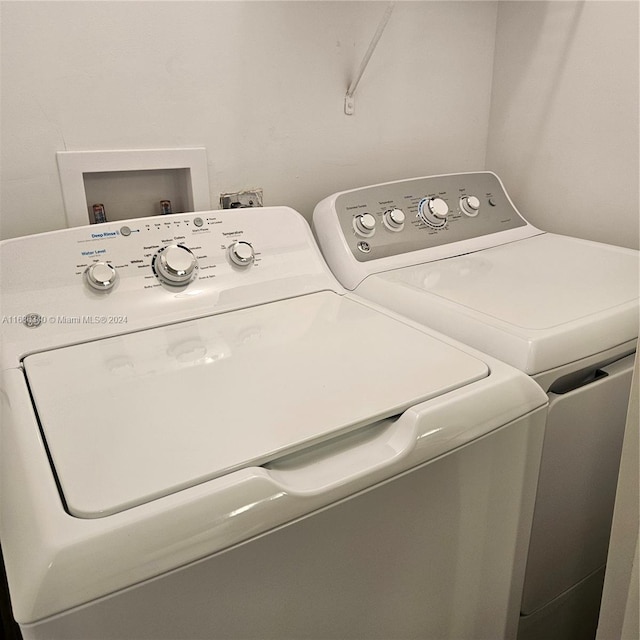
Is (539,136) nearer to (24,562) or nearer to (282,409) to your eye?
(282,409)

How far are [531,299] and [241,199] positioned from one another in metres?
0.60

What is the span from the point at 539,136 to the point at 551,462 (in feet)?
2.88

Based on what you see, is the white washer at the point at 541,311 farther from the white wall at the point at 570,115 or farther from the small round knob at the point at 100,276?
the small round knob at the point at 100,276

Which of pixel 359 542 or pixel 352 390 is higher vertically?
pixel 352 390

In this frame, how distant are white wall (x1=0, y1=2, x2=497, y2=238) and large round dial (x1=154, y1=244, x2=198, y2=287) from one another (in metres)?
0.23

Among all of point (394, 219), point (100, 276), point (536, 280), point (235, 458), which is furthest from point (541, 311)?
point (100, 276)

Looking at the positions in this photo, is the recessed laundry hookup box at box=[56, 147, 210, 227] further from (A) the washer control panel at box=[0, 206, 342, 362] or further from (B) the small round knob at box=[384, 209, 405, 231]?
(B) the small round knob at box=[384, 209, 405, 231]

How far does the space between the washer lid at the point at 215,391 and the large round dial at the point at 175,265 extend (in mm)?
87

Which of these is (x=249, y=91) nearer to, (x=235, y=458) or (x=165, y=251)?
(x=165, y=251)

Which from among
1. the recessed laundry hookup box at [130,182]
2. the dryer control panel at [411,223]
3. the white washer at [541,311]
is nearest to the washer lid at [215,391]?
the white washer at [541,311]

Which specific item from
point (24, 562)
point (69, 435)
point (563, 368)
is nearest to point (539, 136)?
point (563, 368)

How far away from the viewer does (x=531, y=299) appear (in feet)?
2.91

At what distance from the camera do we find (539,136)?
1369mm

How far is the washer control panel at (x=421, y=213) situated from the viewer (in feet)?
3.62
